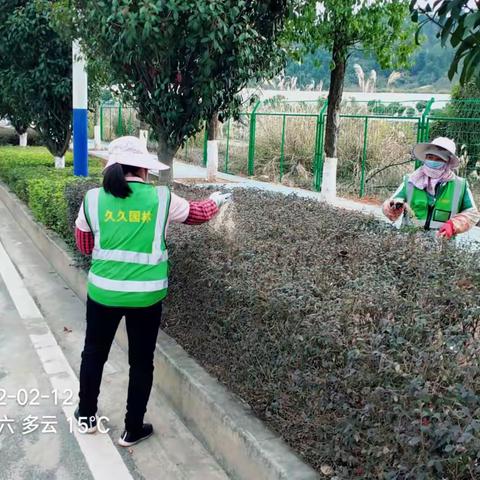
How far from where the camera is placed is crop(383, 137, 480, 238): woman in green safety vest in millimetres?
4523

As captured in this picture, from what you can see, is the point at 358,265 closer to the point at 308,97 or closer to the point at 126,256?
the point at 126,256

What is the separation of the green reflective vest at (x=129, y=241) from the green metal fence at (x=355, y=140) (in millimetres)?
8952

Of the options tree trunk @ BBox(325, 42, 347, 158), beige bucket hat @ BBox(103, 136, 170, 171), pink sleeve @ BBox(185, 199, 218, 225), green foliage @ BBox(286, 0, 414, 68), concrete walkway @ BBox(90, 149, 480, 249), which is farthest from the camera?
concrete walkway @ BBox(90, 149, 480, 249)

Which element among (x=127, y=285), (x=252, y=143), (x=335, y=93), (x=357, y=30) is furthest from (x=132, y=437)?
(x=252, y=143)

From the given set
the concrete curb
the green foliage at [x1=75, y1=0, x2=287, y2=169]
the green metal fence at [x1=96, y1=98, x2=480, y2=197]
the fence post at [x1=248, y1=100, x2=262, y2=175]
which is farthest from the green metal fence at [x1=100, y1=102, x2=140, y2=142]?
the concrete curb

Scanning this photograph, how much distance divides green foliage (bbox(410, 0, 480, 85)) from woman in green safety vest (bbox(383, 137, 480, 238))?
6.32 feet

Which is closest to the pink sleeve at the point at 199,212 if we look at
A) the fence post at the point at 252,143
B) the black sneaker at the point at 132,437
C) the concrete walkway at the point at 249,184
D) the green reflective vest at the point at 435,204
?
the black sneaker at the point at 132,437

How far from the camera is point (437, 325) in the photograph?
2688mm

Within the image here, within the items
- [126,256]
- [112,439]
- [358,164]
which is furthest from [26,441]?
[358,164]

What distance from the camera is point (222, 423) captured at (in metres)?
3.31

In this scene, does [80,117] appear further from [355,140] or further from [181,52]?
[355,140]

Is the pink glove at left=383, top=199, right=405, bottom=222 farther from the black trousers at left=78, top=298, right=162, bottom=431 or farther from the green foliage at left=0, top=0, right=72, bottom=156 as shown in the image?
the green foliage at left=0, top=0, right=72, bottom=156

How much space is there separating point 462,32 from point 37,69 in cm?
1043

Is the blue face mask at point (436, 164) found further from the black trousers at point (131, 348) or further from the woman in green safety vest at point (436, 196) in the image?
the black trousers at point (131, 348)
